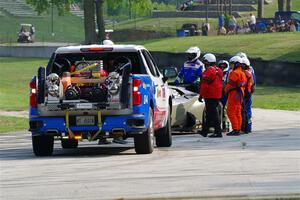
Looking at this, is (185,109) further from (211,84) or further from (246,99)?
(246,99)

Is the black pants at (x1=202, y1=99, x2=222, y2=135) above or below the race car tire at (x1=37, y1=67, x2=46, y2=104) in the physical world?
below

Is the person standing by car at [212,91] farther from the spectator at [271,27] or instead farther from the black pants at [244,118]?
the spectator at [271,27]

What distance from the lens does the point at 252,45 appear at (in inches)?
2371

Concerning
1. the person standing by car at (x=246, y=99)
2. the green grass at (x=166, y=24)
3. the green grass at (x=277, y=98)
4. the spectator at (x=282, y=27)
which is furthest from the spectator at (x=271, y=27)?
the person standing by car at (x=246, y=99)

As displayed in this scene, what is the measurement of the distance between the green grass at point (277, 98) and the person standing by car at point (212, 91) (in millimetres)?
10799

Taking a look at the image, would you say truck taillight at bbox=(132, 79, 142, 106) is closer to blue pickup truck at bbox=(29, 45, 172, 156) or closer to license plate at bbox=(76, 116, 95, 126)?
blue pickup truck at bbox=(29, 45, 172, 156)

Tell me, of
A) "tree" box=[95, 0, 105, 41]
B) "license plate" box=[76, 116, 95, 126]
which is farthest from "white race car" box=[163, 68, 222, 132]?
"tree" box=[95, 0, 105, 41]

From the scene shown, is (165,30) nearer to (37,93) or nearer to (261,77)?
(261,77)

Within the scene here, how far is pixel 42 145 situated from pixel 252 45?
141 feet

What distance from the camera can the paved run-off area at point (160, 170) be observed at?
40.6 ft

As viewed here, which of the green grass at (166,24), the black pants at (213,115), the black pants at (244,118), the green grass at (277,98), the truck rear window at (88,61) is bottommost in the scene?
the green grass at (166,24)

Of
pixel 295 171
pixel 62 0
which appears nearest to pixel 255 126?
pixel 295 171

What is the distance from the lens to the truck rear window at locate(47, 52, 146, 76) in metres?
18.1

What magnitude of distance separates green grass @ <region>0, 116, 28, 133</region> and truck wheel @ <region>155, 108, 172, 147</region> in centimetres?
717
